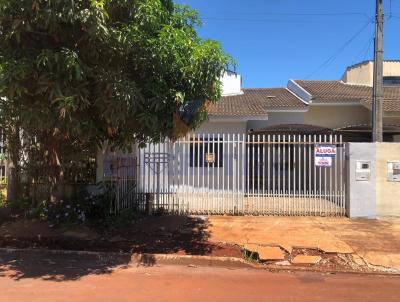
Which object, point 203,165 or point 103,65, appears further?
point 203,165

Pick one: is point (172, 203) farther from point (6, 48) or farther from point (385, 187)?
point (6, 48)

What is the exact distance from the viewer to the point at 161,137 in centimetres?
843

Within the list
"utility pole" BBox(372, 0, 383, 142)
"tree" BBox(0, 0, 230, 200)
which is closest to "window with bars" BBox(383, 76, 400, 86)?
"utility pole" BBox(372, 0, 383, 142)

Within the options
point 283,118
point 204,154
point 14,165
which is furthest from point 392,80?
point 14,165

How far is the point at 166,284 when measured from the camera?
654cm

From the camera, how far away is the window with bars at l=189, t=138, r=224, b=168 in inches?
Result: 478

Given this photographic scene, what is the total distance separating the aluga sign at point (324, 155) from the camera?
38.5ft

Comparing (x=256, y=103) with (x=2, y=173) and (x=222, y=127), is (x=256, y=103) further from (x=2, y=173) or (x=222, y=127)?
(x=2, y=173)

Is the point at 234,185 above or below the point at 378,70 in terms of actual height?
below

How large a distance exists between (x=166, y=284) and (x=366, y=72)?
793 inches

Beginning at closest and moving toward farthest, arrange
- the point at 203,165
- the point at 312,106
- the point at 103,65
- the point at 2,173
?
the point at 103,65 < the point at 2,173 < the point at 203,165 < the point at 312,106

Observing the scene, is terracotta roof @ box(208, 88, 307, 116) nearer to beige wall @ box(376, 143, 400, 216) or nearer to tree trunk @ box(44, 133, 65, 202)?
beige wall @ box(376, 143, 400, 216)

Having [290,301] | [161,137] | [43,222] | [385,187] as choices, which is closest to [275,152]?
[385,187]

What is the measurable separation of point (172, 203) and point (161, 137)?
3.93 meters
